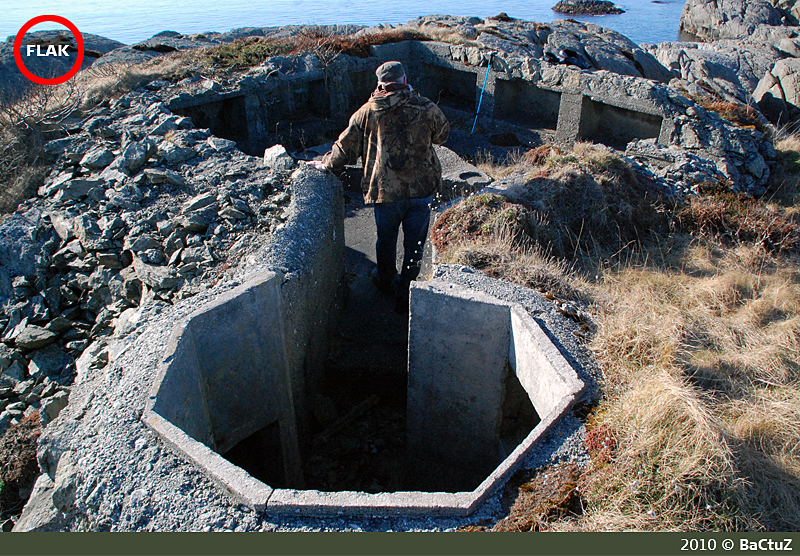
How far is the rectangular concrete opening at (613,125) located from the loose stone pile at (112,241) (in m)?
7.07

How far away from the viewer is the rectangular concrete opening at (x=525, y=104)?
1202 centimetres

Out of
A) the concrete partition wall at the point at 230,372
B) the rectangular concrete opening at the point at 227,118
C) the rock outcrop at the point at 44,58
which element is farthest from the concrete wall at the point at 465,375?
the rock outcrop at the point at 44,58

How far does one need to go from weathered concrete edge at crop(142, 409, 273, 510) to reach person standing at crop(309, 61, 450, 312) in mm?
Result: 3035

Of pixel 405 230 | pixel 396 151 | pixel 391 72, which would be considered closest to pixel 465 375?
pixel 405 230

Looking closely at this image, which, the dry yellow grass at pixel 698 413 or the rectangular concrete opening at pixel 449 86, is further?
the rectangular concrete opening at pixel 449 86

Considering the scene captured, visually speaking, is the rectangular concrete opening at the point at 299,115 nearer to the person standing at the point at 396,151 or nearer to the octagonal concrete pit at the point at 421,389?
the person standing at the point at 396,151

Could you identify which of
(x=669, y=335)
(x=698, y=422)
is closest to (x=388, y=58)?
(x=669, y=335)

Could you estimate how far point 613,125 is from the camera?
11086mm

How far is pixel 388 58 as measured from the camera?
12930 mm

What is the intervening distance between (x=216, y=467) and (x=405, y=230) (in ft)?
11.1

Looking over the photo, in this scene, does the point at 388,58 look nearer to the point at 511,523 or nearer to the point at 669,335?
the point at 669,335

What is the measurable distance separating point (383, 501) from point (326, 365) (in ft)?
10.3

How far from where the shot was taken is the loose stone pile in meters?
4.85

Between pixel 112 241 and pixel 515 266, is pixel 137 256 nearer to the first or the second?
pixel 112 241
